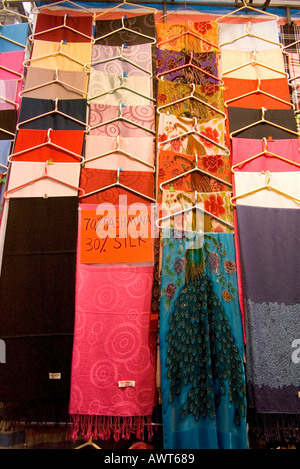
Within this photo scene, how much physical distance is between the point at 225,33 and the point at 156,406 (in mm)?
2065

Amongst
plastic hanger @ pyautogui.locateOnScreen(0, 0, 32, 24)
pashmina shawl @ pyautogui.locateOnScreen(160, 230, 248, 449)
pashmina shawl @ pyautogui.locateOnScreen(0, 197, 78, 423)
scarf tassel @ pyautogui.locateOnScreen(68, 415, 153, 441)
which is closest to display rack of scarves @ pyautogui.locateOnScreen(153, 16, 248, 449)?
pashmina shawl @ pyautogui.locateOnScreen(160, 230, 248, 449)

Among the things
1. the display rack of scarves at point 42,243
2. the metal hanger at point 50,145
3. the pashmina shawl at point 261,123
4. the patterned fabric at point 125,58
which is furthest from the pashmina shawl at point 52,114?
the pashmina shawl at point 261,123

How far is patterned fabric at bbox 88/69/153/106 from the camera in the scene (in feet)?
6.33

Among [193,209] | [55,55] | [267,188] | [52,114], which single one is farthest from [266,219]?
[55,55]

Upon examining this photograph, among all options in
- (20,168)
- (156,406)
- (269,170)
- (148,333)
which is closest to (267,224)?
(269,170)

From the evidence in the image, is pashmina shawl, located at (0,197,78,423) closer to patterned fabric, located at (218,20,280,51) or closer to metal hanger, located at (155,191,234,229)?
metal hanger, located at (155,191,234,229)

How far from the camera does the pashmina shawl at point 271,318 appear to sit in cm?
141

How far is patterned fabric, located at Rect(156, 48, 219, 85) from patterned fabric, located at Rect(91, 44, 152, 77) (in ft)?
0.24

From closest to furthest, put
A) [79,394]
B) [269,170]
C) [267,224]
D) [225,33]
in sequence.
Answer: [79,394]
[267,224]
[269,170]
[225,33]

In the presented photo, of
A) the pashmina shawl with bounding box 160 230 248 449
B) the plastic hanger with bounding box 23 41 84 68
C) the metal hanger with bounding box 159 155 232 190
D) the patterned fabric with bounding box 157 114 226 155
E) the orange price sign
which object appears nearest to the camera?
the pashmina shawl with bounding box 160 230 248 449

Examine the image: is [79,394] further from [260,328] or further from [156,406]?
[260,328]

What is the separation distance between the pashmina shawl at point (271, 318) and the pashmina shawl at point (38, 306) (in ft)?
2.45

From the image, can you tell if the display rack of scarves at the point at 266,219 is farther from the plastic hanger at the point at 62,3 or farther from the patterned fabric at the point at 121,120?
the plastic hanger at the point at 62,3
